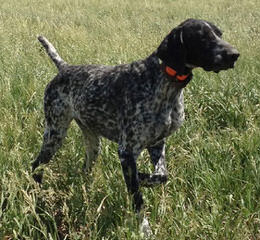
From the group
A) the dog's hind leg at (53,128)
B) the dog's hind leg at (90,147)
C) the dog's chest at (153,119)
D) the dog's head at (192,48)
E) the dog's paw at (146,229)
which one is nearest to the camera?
the dog's paw at (146,229)

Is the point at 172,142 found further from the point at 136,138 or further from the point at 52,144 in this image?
the point at 52,144

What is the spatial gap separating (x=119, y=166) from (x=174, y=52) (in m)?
1.23

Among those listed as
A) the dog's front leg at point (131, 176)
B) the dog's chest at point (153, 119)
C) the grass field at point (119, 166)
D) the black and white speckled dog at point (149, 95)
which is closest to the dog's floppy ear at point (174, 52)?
the black and white speckled dog at point (149, 95)

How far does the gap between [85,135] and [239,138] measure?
1.48 metres

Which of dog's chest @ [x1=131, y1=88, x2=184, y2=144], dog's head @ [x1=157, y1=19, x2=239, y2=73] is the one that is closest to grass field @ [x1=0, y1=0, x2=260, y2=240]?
dog's chest @ [x1=131, y1=88, x2=184, y2=144]

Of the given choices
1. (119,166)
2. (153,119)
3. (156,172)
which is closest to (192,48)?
(153,119)

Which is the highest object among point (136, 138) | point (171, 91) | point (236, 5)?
point (171, 91)

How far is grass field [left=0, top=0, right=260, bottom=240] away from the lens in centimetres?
261

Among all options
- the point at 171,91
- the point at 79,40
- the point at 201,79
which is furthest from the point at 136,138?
the point at 79,40

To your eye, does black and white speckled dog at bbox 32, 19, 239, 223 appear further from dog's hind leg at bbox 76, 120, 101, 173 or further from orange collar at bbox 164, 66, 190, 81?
dog's hind leg at bbox 76, 120, 101, 173

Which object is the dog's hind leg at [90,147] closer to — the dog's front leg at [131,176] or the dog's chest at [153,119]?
the dog's front leg at [131,176]

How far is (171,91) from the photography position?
293 centimetres

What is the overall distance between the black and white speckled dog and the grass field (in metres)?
0.27

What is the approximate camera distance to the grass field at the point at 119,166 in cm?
261
